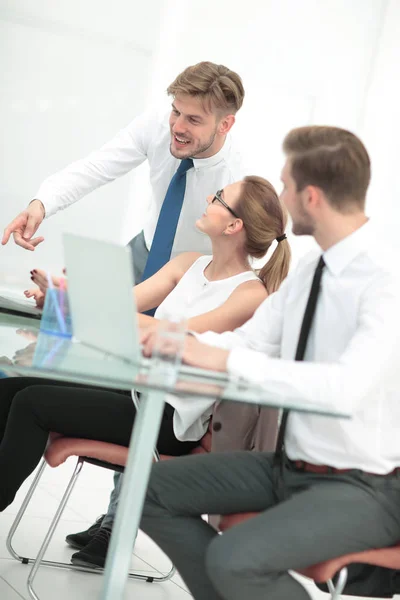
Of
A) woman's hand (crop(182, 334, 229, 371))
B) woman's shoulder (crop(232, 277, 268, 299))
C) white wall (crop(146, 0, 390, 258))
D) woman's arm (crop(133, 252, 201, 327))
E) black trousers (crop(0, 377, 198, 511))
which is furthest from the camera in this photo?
white wall (crop(146, 0, 390, 258))

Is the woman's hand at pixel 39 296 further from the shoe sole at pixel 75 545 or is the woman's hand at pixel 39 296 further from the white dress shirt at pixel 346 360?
the shoe sole at pixel 75 545

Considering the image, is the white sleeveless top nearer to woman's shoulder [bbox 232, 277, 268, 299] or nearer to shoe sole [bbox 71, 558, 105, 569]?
woman's shoulder [bbox 232, 277, 268, 299]

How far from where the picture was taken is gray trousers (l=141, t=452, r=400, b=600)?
5.45 ft

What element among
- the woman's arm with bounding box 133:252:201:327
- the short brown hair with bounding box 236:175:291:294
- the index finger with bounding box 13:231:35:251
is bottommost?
the woman's arm with bounding box 133:252:201:327

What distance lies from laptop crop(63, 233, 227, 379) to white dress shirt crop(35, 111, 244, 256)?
49.0 inches

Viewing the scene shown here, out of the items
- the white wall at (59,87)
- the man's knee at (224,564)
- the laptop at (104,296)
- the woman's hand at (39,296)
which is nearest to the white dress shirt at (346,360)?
the laptop at (104,296)

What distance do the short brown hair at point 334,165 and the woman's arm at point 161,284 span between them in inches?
38.3

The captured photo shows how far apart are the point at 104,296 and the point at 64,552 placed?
145cm

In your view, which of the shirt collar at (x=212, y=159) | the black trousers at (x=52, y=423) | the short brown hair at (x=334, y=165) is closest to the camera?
the short brown hair at (x=334, y=165)

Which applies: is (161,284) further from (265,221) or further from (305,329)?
(305,329)

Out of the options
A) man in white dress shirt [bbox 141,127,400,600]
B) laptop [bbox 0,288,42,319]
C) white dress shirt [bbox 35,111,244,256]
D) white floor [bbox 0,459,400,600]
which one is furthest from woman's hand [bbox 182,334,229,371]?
white dress shirt [bbox 35,111,244,256]

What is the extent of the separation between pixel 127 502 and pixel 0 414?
1042 millimetres

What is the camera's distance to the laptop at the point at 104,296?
5.41 ft

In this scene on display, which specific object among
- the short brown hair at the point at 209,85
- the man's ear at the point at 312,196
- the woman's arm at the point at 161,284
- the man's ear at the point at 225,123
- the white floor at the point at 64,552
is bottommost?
the white floor at the point at 64,552
